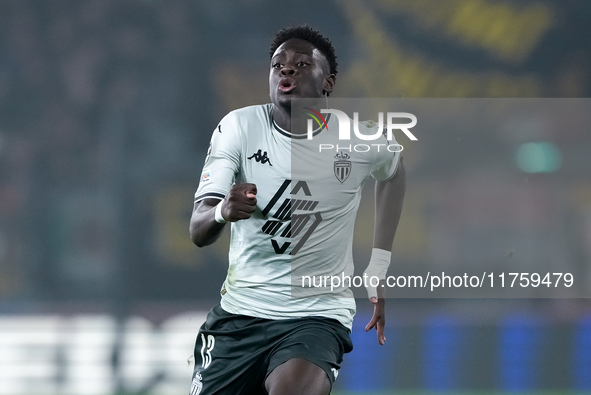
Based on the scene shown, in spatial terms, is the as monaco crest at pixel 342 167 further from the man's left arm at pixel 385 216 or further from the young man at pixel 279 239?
the man's left arm at pixel 385 216

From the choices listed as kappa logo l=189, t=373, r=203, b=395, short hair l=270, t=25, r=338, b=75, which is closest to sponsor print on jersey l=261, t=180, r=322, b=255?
kappa logo l=189, t=373, r=203, b=395

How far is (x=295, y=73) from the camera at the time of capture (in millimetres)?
3682

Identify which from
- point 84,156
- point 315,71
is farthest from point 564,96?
point 84,156

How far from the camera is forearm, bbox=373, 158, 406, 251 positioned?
13.2 feet

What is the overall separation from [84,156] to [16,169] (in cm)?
46

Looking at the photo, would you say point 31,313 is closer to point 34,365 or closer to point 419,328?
point 34,365

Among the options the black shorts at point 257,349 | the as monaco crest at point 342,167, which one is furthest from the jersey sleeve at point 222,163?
the black shorts at point 257,349

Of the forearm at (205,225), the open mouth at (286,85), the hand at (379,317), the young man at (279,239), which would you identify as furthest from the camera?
the hand at (379,317)

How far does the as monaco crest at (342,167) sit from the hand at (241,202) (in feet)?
2.55

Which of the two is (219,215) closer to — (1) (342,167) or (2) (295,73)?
(1) (342,167)

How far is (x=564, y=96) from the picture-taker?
581 cm

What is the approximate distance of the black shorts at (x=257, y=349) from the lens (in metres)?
3.29

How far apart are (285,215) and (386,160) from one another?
2.08 ft

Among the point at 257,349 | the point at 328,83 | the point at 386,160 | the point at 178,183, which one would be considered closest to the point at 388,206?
the point at 386,160
